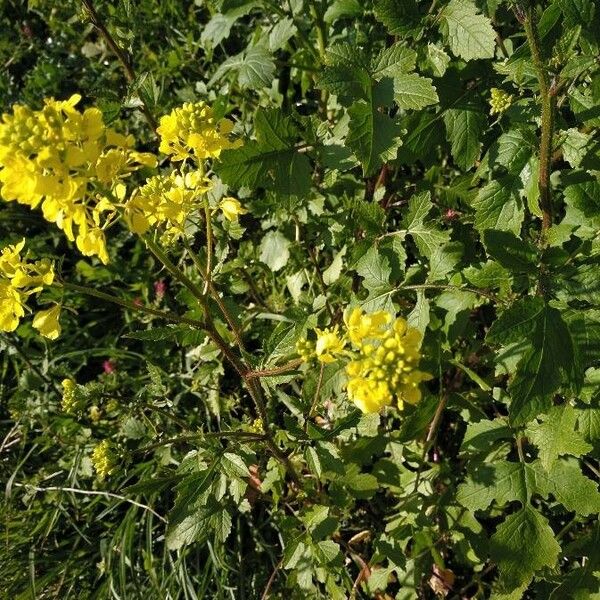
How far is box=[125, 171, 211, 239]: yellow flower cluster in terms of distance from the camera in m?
1.59

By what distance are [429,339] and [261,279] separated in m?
1.43

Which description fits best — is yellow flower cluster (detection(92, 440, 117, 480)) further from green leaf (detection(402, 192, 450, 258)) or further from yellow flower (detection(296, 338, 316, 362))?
green leaf (detection(402, 192, 450, 258))

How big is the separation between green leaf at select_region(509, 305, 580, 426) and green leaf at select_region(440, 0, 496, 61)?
2.69ft

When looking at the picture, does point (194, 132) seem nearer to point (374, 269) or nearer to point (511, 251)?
point (374, 269)

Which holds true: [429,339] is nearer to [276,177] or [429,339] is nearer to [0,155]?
[276,177]

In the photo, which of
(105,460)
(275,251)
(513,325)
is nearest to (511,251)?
(513,325)

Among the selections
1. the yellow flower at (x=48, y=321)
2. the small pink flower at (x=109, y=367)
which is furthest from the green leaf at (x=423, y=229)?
the small pink flower at (x=109, y=367)

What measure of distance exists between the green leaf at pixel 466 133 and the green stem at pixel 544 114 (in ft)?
0.91

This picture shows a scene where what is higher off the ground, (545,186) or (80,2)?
(80,2)

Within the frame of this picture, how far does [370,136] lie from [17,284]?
109 cm

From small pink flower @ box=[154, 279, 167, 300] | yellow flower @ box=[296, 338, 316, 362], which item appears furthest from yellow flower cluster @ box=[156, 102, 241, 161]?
small pink flower @ box=[154, 279, 167, 300]

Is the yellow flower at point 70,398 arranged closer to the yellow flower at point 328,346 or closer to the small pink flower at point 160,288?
the yellow flower at point 328,346

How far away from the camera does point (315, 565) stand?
2.36 m

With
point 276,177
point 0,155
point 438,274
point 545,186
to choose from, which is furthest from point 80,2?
point 545,186
